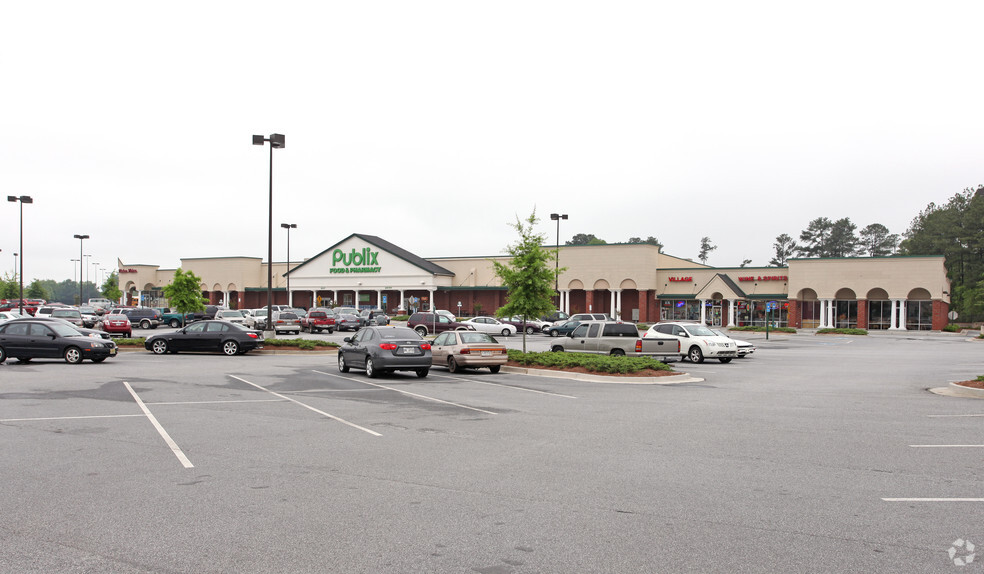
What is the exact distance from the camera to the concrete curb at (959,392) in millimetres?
16344

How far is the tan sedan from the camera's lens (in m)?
21.6

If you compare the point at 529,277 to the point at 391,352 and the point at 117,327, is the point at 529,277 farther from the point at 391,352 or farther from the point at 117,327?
the point at 117,327

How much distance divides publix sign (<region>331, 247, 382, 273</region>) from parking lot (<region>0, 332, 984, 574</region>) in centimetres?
6281

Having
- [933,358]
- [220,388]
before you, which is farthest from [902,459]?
[933,358]

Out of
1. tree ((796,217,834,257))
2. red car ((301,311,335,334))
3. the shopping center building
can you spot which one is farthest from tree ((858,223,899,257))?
red car ((301,311,335,334))

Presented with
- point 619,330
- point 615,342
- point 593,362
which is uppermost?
point 619,330

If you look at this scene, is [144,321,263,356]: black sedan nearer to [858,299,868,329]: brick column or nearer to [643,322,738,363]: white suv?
[643,322,738,363]: white suv

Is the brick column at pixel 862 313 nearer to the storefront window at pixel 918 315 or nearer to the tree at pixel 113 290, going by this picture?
the storefront window at pixel 918 315

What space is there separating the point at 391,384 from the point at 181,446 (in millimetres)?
8975

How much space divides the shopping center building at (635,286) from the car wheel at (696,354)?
2310 cm

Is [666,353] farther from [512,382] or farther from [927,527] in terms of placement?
[927,527]

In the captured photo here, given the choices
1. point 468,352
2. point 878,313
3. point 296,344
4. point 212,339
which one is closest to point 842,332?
point 878,313

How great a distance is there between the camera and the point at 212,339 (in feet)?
93.9

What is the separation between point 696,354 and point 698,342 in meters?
0.48
